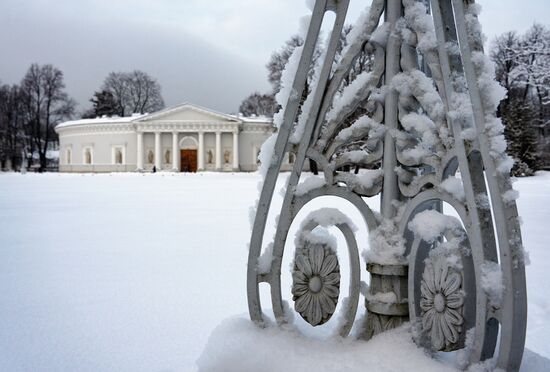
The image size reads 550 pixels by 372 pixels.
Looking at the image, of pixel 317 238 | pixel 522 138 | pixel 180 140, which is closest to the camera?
pixel 317 238

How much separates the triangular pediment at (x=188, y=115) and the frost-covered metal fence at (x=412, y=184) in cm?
4607

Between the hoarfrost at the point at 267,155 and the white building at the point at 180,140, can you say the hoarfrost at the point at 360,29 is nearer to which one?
the hoarfrost at the point at 267,155

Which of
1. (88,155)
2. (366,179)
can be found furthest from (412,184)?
(88,155)

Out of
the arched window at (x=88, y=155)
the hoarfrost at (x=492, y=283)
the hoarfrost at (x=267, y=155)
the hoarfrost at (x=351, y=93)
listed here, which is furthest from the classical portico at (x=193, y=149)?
the hoarfrost at (x=492, y=283)

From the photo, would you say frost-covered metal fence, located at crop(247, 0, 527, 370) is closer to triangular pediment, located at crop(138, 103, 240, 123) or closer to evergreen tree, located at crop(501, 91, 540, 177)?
evergreen tree, located at crop(501, 91, 540, 177)

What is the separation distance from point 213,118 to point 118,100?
75.1ft

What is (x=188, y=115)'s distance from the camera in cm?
4762

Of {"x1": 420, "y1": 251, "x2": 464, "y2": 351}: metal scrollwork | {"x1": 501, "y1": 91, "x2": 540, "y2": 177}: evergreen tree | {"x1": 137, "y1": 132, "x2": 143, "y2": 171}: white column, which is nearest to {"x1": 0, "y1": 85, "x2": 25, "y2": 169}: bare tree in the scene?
{"x1": 137, "y1": 132, "x2": 143, "y2": 171}: white column

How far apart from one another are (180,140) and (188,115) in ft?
9.26

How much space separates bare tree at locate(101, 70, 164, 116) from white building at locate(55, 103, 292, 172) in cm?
1427

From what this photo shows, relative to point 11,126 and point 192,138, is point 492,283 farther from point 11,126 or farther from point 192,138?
point 11,126

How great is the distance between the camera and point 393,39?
154 centimetres

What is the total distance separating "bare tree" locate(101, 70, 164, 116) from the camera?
2484 inches

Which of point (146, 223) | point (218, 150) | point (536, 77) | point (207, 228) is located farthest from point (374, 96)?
point (218, 150)
